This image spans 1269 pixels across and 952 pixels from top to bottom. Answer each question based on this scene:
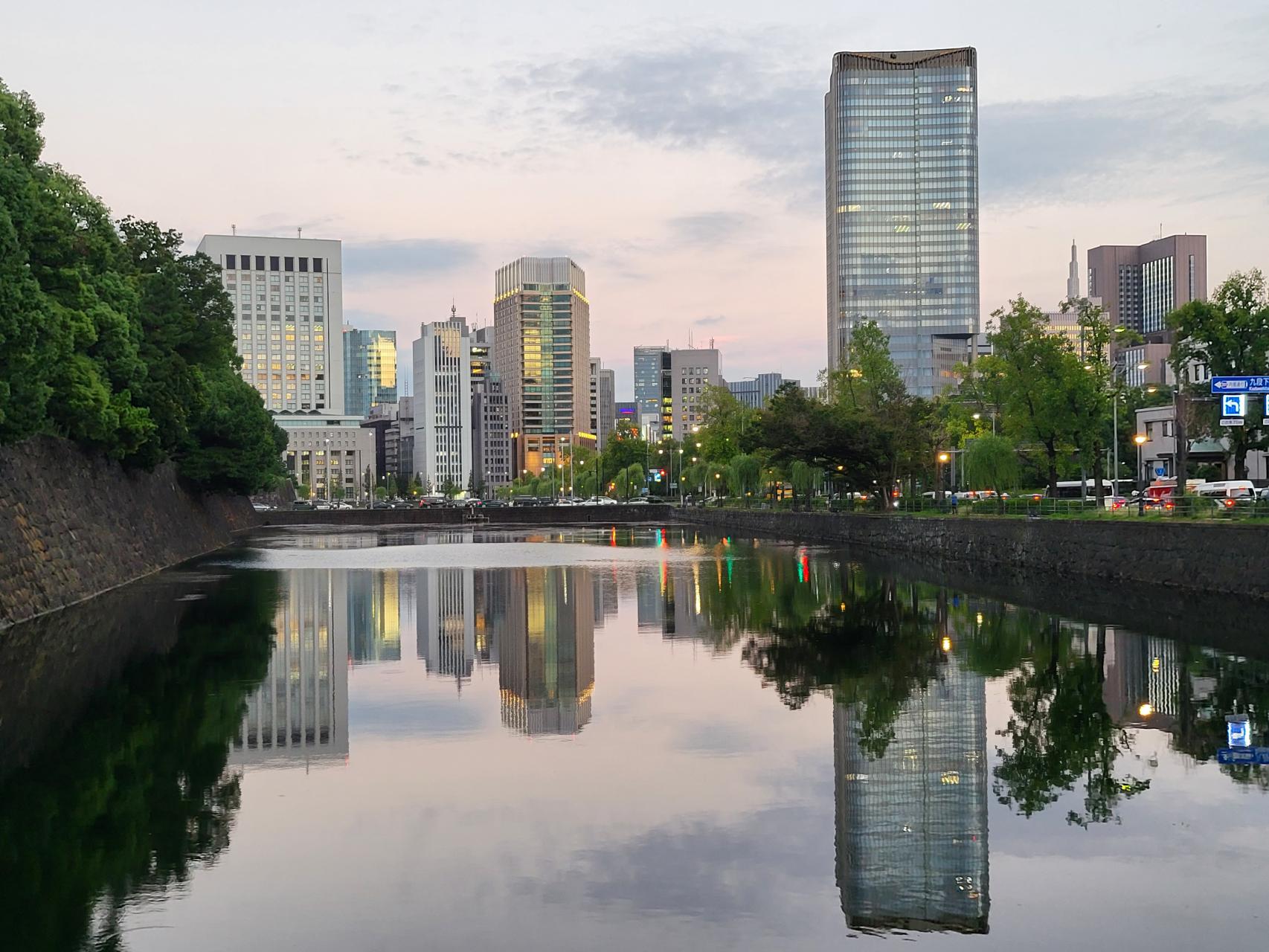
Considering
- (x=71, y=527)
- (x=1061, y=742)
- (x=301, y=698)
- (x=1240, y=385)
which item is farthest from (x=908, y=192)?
(x=1061, y=742)

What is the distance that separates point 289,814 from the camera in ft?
43.4

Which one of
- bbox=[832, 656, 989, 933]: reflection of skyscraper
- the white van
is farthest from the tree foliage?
the white van

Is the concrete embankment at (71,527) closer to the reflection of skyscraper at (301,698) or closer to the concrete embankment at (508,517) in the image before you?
the reflection of skyscraper at (301,698)

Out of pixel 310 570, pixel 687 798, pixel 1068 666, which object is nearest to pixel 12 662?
pixel 687 798

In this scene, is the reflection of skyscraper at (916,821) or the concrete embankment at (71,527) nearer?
the reflection of skyscraper at (916,821)

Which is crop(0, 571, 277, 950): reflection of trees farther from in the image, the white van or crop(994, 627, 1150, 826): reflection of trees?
the white van

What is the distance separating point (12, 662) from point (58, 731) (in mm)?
6777

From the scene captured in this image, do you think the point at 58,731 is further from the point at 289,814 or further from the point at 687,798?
the point at 687,798

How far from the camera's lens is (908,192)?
196125mm

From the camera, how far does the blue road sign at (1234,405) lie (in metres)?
38.9

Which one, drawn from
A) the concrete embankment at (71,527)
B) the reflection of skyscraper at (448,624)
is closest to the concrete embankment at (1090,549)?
the reflection of skyscraper at (448,624)

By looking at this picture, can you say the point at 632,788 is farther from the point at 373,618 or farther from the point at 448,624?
the point at 373,618

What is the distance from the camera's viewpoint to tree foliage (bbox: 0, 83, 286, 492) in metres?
29.2

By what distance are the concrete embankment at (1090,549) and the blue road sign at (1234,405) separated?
15.1 feet
